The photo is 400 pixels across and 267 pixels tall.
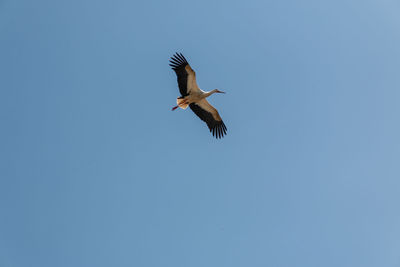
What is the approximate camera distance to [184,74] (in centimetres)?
1683

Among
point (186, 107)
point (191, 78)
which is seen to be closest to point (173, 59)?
point (191, 78)

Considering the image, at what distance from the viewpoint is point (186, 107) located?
18.0 metres

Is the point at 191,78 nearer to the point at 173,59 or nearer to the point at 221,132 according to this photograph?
the point at 173,59

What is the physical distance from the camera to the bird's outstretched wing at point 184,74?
16.6 metres

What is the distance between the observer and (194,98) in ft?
58.1

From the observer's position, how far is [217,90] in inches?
720

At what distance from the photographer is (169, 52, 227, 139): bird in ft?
54.7

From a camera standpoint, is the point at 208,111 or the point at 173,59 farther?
the point at 208,111

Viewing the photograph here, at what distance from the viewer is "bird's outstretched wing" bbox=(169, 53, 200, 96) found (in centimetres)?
1664

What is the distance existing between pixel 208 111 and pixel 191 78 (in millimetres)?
2087

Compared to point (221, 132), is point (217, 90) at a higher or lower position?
higher

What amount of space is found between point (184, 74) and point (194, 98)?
130cm

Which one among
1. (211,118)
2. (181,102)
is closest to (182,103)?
(181,102)

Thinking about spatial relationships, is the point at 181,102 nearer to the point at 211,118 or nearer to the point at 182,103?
the point at 182,103
